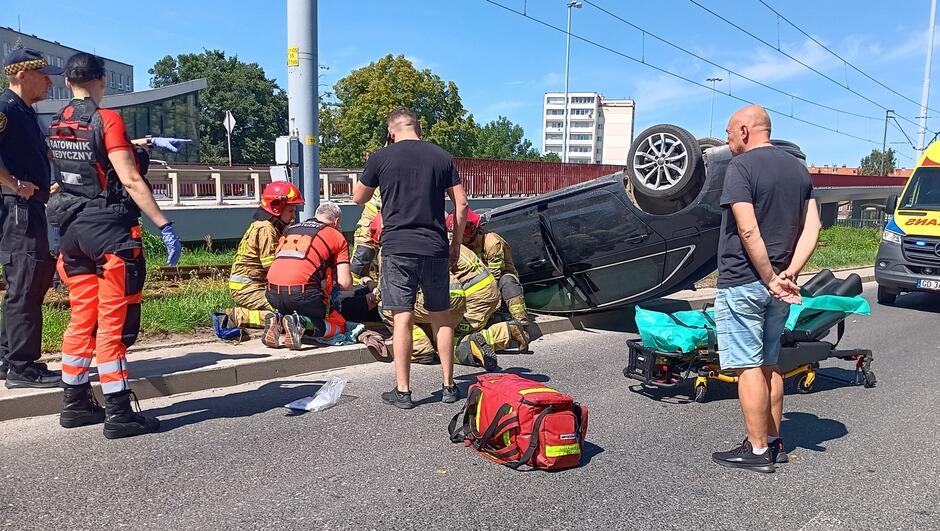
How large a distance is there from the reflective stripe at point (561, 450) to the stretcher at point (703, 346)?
149cm

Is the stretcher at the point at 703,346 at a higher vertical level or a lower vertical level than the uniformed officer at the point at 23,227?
lower

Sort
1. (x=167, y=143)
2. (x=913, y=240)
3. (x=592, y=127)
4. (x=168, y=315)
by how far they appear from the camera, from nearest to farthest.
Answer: (x=167, y=143) < (x=168, y=315) < (x=913, y=240) < (x=592, y=127)

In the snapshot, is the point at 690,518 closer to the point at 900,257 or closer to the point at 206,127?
the point at 900,257

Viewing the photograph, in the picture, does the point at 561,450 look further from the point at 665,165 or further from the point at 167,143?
the point at 665,165

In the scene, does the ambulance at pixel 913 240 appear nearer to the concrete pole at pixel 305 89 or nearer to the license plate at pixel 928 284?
the license plate at pixel 928 284

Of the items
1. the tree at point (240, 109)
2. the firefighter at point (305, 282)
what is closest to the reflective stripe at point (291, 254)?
the firefighter at point (305, 282)

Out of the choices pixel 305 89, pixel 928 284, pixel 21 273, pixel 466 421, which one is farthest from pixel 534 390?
pixel 928 284

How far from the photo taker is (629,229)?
7.05 m

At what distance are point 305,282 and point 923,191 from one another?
31.9ft

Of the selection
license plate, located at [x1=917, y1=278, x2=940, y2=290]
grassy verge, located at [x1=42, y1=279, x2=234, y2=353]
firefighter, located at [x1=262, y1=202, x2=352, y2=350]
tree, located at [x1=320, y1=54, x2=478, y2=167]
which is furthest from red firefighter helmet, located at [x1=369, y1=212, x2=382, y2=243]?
tree, located at [x1=320, y1=54, x2=478, y2=167]

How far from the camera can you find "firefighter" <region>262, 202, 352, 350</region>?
230 inches

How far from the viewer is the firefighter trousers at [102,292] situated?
152 inches

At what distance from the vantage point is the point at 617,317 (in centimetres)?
847

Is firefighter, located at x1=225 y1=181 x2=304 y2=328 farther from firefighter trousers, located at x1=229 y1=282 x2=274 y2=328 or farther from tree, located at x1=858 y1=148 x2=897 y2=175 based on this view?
tree, located at x1=858 y1=148 x2=897 y2=175
